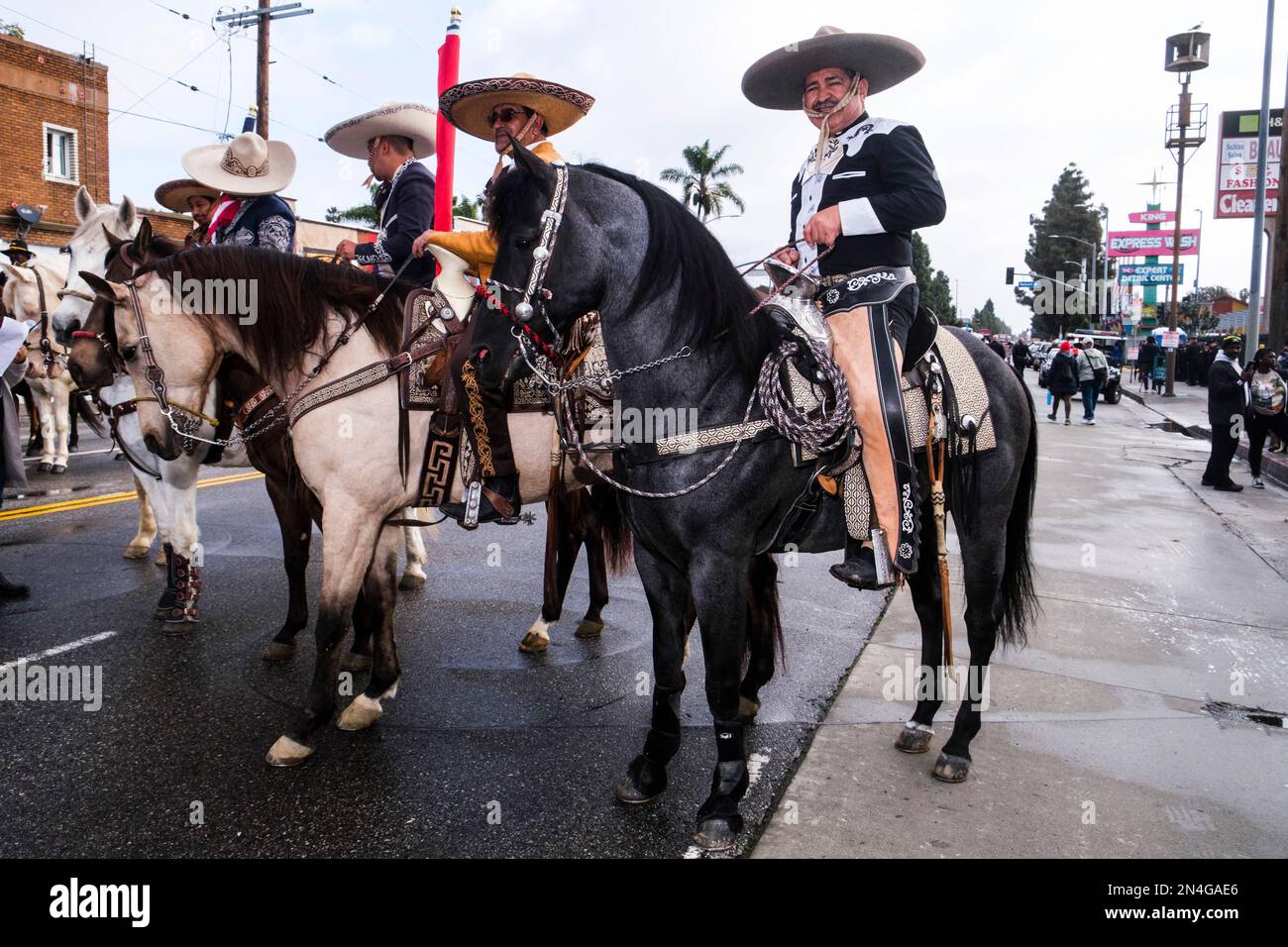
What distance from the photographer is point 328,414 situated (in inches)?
147

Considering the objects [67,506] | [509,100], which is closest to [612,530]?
[509,100]

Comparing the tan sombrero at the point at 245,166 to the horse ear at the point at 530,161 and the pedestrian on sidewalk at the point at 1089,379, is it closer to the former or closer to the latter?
the horse ear at the point at 530,161

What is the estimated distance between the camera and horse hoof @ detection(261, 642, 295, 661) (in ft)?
16.0

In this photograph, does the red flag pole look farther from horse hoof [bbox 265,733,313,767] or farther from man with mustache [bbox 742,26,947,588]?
horse hoof [bbox 265,733,313,767]

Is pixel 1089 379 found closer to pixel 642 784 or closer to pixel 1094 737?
pixel 1094 737

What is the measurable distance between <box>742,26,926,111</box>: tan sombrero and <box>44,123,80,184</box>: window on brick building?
27.9 m

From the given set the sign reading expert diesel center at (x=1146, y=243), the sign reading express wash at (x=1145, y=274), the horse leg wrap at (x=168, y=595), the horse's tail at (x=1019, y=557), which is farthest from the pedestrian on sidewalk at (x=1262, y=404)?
the sign reading expert diesel center at (x=1146, y=243)

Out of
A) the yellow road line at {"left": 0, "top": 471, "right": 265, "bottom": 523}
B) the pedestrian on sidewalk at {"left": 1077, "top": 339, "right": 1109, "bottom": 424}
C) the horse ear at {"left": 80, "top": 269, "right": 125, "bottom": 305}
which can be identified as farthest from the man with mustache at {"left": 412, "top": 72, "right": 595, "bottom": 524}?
the pedestrian on sidewalk at {"left": 1077, "top": 339, "right": 1109, "bottom": 424}

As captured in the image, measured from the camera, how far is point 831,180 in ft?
11.2

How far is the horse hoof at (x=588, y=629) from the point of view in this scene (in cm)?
543

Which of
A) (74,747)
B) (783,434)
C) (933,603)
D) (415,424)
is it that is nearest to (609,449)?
(783,434)

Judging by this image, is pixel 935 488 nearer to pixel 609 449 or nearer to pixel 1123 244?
pixel 609 449

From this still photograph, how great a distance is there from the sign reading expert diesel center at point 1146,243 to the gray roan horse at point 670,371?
222ft

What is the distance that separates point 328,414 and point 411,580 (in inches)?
119
